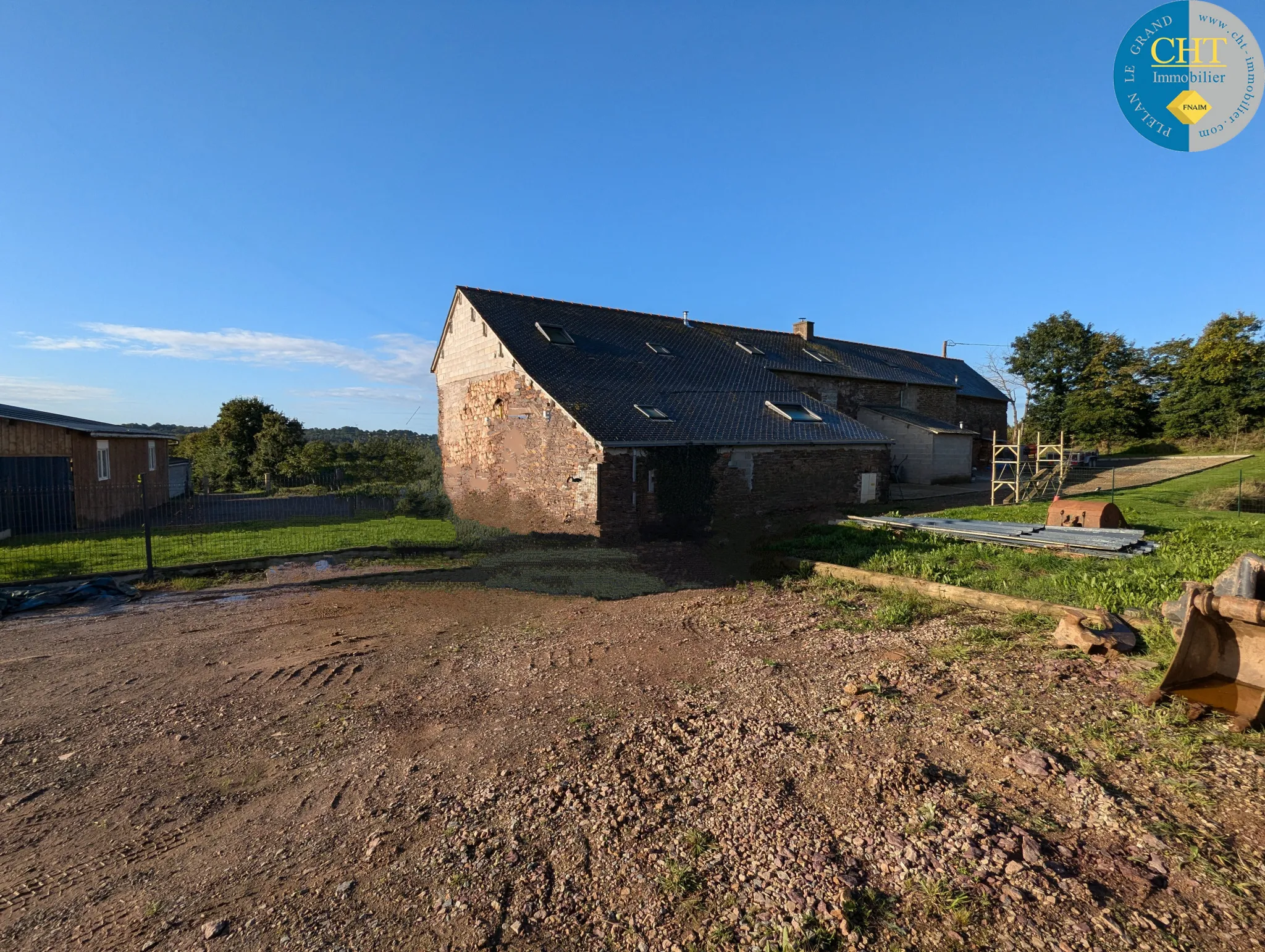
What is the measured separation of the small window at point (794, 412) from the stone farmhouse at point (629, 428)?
8 centimetres

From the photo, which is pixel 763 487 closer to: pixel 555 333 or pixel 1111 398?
pixel 555 333

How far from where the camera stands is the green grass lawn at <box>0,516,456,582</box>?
11023 millimetres

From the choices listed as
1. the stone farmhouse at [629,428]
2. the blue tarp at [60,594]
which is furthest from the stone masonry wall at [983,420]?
the blue tarp at [60,594]

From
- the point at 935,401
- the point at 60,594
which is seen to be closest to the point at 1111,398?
the point at 935,401

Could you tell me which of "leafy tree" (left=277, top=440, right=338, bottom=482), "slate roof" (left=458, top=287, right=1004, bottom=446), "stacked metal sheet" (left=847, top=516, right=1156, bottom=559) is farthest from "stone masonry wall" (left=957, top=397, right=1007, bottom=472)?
"leafy tree" (left=277, top=440, right=338, bottom=482)

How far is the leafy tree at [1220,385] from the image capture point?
36.6m

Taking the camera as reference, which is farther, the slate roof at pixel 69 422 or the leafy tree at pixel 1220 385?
the leafy tree at pixel 1220 385

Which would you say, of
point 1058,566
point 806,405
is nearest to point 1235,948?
point 1058,566

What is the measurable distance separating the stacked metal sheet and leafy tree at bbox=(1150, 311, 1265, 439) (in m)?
39.0

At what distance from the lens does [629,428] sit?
14.6m

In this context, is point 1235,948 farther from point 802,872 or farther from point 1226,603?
point 1226,603

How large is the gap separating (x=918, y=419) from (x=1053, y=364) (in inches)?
1035

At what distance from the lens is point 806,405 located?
66.3 feet

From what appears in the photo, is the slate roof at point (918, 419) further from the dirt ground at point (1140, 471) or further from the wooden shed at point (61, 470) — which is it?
the wooden shed at point (61, 470)
